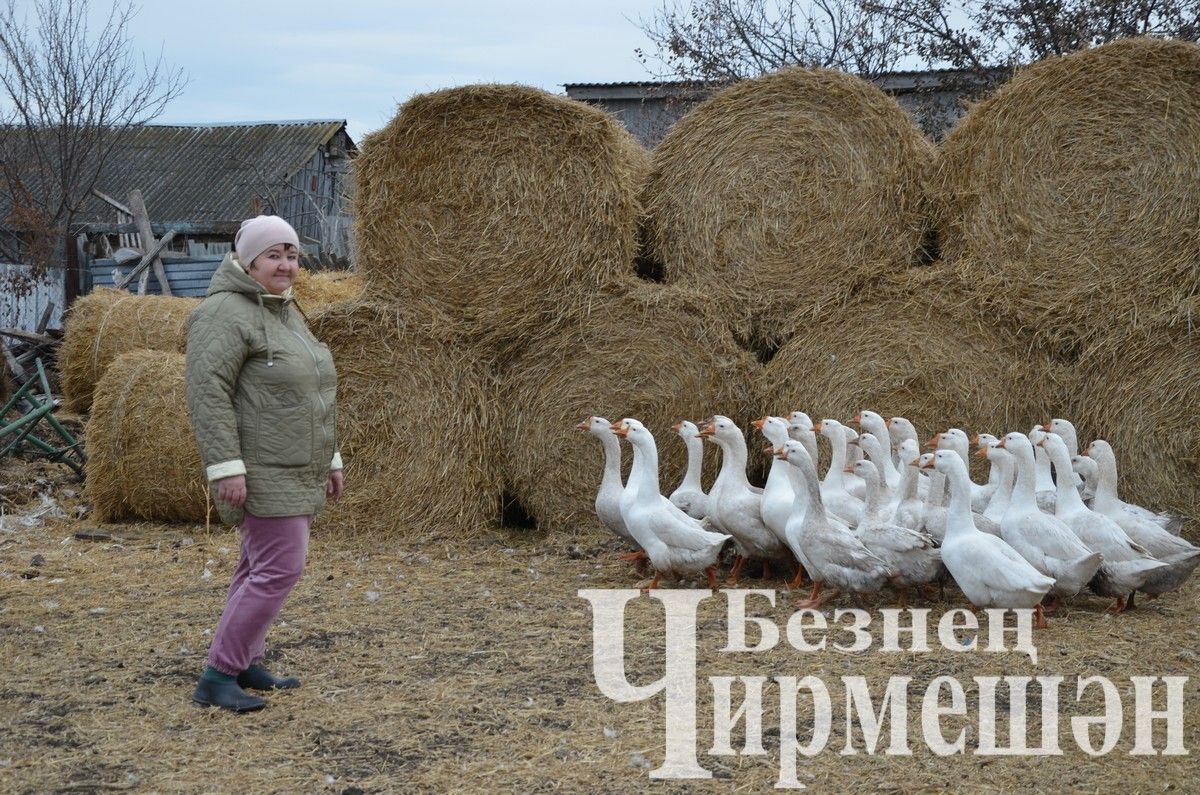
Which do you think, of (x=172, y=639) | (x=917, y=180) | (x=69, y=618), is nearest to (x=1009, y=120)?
(x=917, y=180)

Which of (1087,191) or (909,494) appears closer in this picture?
(909,494)

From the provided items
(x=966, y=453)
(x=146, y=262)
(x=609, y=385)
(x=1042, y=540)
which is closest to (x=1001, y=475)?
(x=966, y=453)

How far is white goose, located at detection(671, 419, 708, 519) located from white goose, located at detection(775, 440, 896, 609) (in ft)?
3.02

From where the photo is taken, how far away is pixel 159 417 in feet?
28.6

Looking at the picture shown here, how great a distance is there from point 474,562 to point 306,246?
1219 centimetres

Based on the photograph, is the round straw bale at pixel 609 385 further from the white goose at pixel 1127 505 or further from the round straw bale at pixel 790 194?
the white goose at pixel 1127 505

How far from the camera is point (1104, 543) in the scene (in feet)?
20.2

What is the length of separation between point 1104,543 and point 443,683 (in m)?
3.53

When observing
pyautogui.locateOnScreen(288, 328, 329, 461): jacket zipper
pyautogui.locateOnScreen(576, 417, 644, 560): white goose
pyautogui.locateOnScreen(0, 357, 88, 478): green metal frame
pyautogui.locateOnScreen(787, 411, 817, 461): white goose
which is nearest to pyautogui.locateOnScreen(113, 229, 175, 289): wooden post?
pyautogui.locateOnScreen(0, 357, 88, 478): green metal frame

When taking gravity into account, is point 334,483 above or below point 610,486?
above

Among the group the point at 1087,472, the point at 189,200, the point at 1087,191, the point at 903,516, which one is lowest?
the point at 903,516

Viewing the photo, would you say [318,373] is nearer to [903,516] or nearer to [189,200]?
[903,516]

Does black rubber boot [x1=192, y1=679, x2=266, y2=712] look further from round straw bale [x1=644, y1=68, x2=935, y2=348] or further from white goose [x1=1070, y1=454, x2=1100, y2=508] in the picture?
white goose [x1=1070, y1=454, x2=1100, y2=508]

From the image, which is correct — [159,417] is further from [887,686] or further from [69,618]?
[887,686]
